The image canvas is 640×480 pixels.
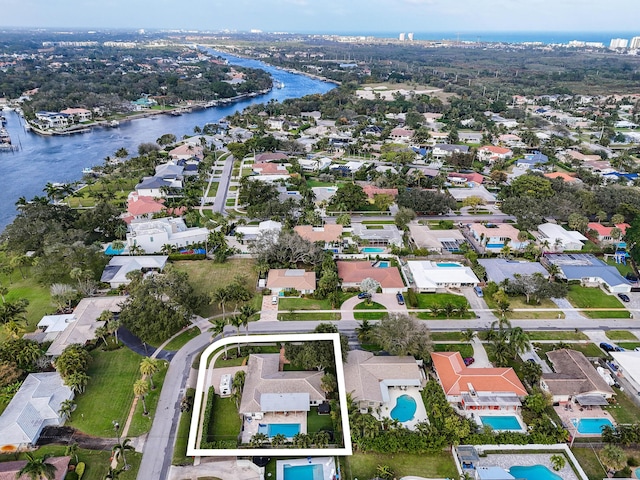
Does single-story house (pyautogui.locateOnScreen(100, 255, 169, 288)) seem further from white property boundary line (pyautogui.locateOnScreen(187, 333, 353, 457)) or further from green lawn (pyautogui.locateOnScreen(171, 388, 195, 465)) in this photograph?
white property boundary line (pyautogui.locateOnScreen(187, 333, 353, 457))

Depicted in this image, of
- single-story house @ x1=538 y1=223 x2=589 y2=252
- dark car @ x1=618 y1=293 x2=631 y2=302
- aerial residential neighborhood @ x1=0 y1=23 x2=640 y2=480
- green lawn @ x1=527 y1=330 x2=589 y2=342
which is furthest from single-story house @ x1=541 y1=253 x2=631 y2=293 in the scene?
green lawn @ x1=527 y1=330 x2=589 y2=342

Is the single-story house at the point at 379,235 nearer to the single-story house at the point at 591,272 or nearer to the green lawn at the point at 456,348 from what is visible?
the single-story house at the point at 591,272

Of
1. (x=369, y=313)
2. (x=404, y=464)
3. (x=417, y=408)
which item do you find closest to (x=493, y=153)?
(x=369, y=313)

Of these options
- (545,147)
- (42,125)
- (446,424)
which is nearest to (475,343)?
(446,424)

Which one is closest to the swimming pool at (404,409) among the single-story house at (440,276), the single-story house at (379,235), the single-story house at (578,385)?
the single-story house at (578,385)

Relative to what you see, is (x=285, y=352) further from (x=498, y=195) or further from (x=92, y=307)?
(x=498, y=195)

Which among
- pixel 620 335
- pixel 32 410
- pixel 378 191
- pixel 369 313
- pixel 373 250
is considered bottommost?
pixel 369 313

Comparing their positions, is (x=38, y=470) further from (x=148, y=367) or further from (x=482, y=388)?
(x=482, y=388)
